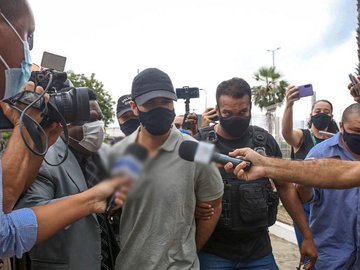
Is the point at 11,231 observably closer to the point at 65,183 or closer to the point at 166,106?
the point at 65,183

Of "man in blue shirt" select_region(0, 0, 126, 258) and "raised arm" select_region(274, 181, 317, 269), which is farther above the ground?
"man in blue shirt" select_region(0, 0, 126, 258)

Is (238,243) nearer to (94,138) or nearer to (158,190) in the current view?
A: (94,138)

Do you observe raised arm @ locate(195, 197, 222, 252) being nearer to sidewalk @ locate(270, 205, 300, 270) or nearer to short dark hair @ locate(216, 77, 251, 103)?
short dark hair @ locate(216, 77, 251, 103)

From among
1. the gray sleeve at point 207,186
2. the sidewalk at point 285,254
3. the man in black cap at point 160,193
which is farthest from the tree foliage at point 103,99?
the sidewalk at point 285,254

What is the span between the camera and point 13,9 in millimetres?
1250

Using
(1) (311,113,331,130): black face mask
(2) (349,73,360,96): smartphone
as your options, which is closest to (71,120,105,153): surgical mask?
(2) (349,73,360,96): smartphone

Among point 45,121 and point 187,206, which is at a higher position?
point 45,121

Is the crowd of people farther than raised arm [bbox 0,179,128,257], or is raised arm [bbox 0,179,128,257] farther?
raised arm [bbox 0,179,128,257]

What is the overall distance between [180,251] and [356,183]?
3.22 ft

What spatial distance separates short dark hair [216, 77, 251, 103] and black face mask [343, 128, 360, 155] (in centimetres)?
75

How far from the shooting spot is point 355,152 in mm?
2656

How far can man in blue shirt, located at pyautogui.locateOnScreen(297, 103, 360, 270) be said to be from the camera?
2.52m

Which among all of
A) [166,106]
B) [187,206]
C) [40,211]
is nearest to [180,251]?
[187,206]

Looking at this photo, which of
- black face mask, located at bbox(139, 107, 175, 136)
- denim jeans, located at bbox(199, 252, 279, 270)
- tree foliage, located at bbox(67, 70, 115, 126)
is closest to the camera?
black face mask, located at bbox(139, 107, 175, 136)
